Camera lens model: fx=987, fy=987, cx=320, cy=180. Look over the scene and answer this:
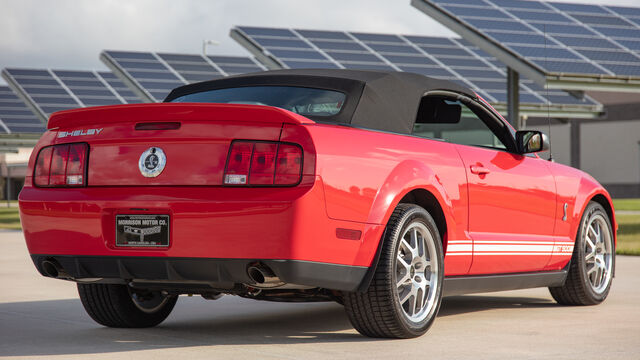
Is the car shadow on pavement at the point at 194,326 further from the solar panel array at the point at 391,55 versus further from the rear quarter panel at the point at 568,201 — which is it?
the solar panel array at the point at 391,55

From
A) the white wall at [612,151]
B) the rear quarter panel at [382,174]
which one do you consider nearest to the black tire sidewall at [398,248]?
the rear quarter panel at [382,174]

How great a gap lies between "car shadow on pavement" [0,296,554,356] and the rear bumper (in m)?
0.51

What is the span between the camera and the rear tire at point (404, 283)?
5000mm

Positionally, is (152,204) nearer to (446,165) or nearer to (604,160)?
(446,165)

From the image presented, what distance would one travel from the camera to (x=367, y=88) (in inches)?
212

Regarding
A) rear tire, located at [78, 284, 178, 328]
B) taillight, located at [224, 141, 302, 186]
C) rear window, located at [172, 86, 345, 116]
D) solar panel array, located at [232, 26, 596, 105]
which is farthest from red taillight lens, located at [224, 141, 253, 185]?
solar panel array, located at [232, 26, 596, 105]

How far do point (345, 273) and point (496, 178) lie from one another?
1.69 metres

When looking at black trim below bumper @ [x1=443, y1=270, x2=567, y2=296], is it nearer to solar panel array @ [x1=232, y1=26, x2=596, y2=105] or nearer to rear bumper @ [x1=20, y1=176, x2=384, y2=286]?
rear bumper @ [x1=20, y1=176, x2=384, y2=286]

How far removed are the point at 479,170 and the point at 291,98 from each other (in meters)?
1.24

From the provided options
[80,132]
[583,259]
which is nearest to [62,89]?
[583,259]

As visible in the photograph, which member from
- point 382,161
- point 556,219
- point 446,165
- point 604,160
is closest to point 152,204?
point 382,161

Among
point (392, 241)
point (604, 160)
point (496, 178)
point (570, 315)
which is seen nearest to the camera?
point (392, 241)

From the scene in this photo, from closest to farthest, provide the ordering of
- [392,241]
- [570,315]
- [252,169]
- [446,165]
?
[252,169], [392,241], [446,165], [570,315]

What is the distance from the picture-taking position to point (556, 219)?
6.74m
